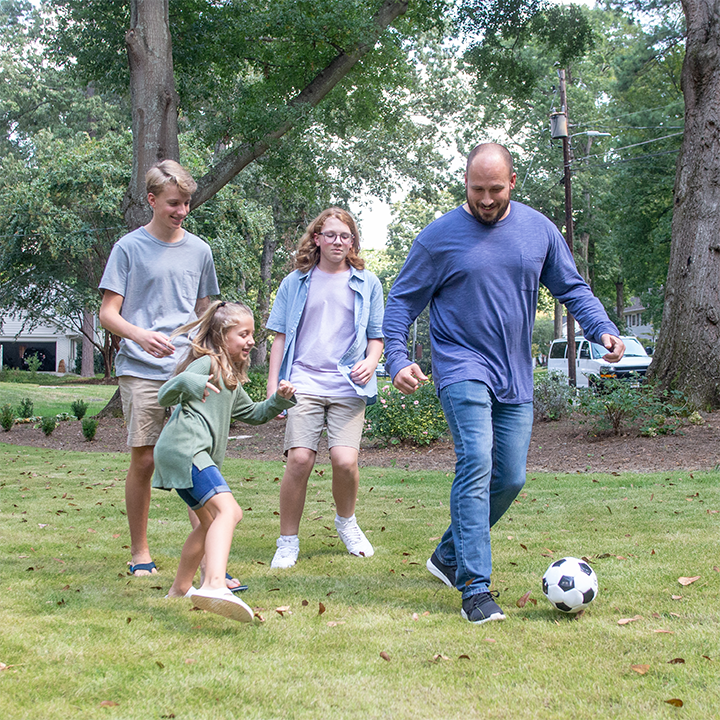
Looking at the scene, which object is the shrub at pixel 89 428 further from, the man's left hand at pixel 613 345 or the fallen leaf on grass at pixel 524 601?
the man's left hand at pixel 613 345

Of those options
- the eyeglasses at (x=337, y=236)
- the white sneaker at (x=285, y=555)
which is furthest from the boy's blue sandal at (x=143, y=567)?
the eyeglasses at (x=337, y=236)

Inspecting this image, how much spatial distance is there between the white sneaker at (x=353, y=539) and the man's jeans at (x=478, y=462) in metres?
1.29

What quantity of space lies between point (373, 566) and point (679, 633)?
1.86 m

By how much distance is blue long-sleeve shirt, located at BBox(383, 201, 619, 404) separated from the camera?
12.3ft

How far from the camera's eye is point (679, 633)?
317cm

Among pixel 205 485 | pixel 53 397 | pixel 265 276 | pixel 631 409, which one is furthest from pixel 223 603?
pixel 265 276

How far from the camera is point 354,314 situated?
190 inches

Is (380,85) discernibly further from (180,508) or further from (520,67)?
(180,508)

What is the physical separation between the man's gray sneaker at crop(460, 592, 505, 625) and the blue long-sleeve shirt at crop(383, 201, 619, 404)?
0.92 meters

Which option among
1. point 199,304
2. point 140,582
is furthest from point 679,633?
point 199,304

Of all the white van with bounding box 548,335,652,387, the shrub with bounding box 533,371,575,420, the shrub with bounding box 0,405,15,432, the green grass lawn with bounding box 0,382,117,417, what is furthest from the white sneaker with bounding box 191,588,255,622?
the green grass lawn with bounding box 0,382,117,417

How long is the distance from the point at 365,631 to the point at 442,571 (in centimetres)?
94

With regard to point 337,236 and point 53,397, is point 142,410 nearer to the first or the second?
point 337,236

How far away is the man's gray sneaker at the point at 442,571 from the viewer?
161 inches
